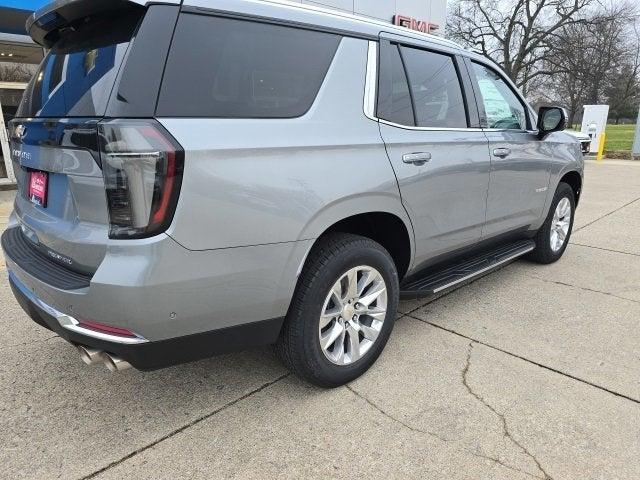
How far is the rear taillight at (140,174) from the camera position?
184cm

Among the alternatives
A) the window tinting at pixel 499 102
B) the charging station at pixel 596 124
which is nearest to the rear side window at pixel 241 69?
the window tinting at pixel 499 102

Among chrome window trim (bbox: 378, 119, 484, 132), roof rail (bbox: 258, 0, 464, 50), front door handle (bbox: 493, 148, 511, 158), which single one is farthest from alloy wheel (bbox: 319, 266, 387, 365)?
front door handle (bbox: 493, 148, 511, 158)

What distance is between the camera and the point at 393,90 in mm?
2824

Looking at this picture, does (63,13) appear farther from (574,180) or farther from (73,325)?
(574,180)

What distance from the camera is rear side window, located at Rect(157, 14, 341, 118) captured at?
1.97 m

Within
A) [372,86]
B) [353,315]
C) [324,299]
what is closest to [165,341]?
[324,299]

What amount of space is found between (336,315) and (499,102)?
239 cm

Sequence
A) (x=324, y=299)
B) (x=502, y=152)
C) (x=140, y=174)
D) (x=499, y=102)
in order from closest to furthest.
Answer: (x=140, y=174) → (x=324, y=299) → (x=502, y=152) → (x=499, y=102)

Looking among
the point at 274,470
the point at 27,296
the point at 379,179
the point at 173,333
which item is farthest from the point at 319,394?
the point at 27,296

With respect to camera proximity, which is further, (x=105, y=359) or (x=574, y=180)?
(x=574, y=180)

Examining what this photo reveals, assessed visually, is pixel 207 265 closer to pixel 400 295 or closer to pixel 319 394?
pixel 319 394

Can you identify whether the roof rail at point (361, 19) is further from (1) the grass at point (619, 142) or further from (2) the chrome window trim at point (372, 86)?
(1) the grass at point (619, 142)

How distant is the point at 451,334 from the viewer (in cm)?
338

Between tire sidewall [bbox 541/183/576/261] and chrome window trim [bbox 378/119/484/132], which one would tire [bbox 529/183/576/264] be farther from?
chrome window trim [bbox 378/119/484/132]
